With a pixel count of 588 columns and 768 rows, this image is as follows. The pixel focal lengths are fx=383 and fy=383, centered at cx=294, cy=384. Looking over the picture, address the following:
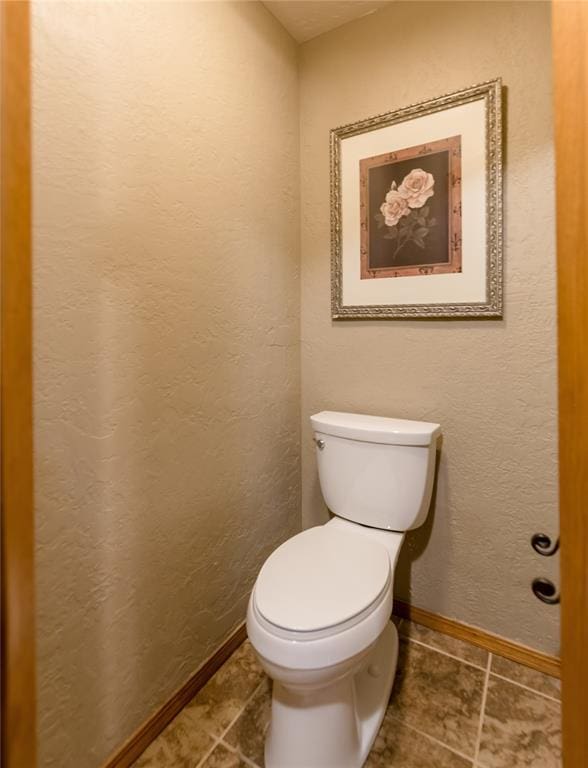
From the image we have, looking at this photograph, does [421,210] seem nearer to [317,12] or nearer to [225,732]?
[317,12]

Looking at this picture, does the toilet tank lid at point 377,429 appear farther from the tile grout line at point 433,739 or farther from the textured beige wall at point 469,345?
the tile grout line at point 433,739

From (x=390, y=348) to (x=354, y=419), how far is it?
1.01 ft

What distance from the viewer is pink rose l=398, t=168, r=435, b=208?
134 centimetres

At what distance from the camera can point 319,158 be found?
1571mm

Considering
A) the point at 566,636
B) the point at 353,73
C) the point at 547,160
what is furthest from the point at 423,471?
the point at 353,73

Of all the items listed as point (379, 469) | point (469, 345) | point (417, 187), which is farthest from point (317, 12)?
point (379, 469)

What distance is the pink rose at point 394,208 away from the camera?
139 centimetres

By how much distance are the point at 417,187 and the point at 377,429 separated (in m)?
0.87

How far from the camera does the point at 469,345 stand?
1.32 m

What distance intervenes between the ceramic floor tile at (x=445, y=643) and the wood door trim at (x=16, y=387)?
4.22 ft

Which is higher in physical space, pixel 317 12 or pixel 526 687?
pixel 317 12

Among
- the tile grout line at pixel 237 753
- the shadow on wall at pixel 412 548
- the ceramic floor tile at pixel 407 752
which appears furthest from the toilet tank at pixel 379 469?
the tile grout line at pixel 237 753

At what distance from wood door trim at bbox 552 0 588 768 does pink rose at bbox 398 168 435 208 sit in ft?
2.95

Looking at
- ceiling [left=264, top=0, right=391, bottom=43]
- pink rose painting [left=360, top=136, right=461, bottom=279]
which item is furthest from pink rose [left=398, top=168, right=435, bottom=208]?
ceiling [left=264, top=0, right=391, bottom=43]
